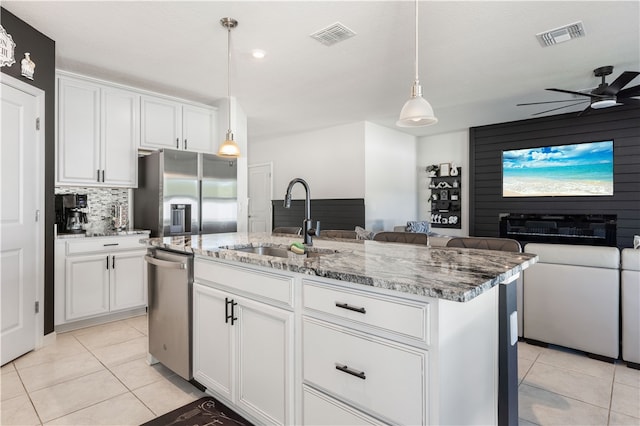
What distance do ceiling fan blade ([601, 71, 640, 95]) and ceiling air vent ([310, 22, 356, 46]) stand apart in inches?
107

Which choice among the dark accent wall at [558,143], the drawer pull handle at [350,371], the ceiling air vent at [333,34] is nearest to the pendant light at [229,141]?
the ceiling air vent at [333,34]

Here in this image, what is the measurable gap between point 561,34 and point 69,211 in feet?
16.5

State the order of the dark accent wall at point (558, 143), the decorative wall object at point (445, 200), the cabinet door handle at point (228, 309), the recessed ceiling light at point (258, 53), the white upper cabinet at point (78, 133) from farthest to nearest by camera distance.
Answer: the decorative wall object at point (445, 200)
the dark accent wall at point (558, 143)
the white upper cabinet at point (78, 133)
the recessed ceiling light at point (258, 53)
the cabinet door handle at point (228, 309)

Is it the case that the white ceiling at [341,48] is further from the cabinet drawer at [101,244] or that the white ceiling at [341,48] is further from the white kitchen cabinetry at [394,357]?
the white kitchen cabinetry at [394,357]

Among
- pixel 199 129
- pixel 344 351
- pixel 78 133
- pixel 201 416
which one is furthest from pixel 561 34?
pixel 78 133

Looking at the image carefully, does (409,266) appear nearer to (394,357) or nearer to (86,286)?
(394,357)

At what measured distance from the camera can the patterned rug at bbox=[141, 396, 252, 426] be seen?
1.91 meters

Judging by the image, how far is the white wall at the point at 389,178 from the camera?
6340mm

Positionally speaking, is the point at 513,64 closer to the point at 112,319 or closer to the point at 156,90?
the point at 156,90

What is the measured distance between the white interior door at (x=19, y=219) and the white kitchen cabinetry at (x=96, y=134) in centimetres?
67

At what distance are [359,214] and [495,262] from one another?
4662 millimetres

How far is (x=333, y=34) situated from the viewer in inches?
119

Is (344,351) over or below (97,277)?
over

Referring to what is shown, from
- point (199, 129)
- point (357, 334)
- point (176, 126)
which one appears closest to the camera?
point (357, 334)
